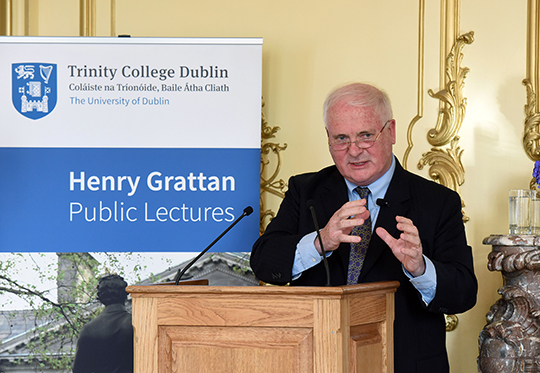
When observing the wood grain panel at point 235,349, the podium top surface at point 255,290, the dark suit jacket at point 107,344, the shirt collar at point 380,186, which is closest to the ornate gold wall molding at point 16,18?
the dark suit jacket at point 107,344

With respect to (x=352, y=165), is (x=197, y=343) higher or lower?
lower

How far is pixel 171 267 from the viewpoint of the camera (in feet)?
10.7

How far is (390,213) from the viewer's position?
217 cm

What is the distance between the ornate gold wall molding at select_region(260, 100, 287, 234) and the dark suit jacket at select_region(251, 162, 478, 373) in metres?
1.45

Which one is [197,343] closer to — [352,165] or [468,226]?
[352,165]

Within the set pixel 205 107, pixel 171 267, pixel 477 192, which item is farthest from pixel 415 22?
pixel 171 267

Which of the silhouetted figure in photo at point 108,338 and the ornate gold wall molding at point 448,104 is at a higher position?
the ornate gold wall molding at point 448,104

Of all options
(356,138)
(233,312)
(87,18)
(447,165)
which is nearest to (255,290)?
(233,312)

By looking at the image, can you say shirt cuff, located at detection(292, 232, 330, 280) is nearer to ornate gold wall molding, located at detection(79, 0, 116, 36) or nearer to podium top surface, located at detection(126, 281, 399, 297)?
podium top surface, located at detection(126, 281, 399, 297)

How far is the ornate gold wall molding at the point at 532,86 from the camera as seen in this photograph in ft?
12.1

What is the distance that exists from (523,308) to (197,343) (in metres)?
2.18

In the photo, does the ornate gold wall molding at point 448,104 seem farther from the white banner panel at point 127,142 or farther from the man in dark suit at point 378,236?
the man in dark suit at point 378,236

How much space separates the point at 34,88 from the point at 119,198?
0.78 meters

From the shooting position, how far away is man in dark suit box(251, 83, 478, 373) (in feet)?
6.46
